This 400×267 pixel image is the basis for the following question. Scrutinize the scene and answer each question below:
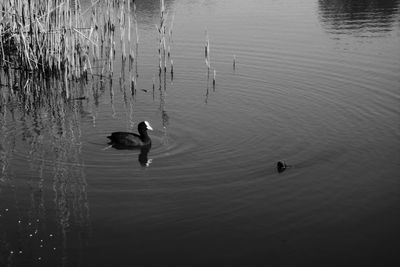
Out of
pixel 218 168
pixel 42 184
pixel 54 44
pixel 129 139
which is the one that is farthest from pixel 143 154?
pixel 54 44

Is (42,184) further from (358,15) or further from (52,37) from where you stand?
Result: (358,15)

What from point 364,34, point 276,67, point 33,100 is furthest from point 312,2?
point 33,100

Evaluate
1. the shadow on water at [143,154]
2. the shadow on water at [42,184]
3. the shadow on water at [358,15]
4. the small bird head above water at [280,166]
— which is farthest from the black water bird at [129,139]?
the shadow on water at [358,15]

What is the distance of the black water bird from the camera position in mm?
11758

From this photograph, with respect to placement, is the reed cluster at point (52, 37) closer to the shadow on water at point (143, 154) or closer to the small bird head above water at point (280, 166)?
the shadow on water at point (143, 154)

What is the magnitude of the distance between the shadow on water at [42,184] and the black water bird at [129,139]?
73 centimetres

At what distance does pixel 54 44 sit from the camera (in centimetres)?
1656

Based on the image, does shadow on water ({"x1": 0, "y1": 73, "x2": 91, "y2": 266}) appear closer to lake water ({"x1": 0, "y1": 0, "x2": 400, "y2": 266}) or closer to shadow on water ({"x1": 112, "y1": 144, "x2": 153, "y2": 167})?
lake water ({"x1": 0, "y1": 0, "x2": 400, "y2": 266})

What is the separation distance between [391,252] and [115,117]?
8.13 meters

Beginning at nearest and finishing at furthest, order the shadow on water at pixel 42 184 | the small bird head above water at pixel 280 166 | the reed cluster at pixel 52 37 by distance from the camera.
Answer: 1. the shadow on water at pixel 42 184
2. the small bird head above water at pixel 280 166
3. the reed cluster at pixel 52 37

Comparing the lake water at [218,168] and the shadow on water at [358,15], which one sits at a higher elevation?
the shadow on water at [358,15]

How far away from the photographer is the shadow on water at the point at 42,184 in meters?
7.86

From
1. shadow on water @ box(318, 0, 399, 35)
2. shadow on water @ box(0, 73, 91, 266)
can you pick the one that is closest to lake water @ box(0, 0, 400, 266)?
shadow on water @ box(0, 73, 91, 266)

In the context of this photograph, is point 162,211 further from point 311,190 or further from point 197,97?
point 197,97
